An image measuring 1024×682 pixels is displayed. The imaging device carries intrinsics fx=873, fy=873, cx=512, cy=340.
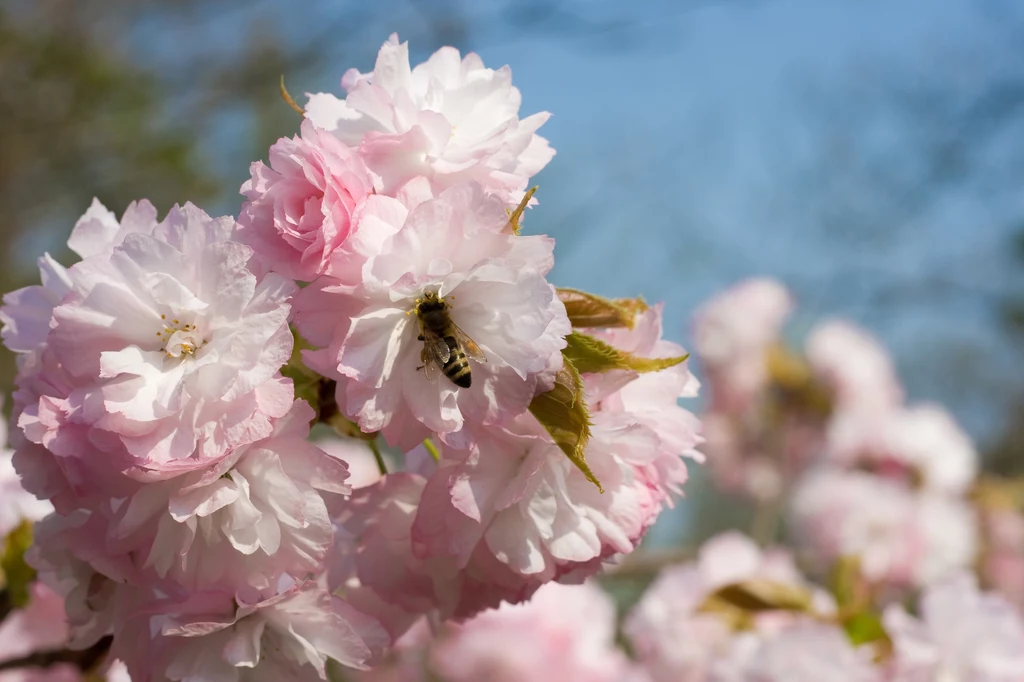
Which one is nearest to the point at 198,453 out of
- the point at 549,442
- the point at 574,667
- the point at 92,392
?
the point at 92,392

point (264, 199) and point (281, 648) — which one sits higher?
point (264, 199)

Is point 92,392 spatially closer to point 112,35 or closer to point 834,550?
point 834,550

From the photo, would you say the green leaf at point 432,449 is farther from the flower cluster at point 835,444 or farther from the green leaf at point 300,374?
the flower cluster at point 835,444

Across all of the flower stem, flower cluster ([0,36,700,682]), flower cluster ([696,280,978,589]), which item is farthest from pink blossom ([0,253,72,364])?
flower cluster ([696,280,978,589])

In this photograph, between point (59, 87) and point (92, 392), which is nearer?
point (92, 392)

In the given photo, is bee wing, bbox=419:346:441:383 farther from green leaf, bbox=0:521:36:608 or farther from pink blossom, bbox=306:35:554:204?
green leaf, bbox=0:521:36:608

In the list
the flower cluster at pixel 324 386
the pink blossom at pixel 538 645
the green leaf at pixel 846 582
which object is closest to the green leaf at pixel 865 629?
the green leaf at pixel 846 582
